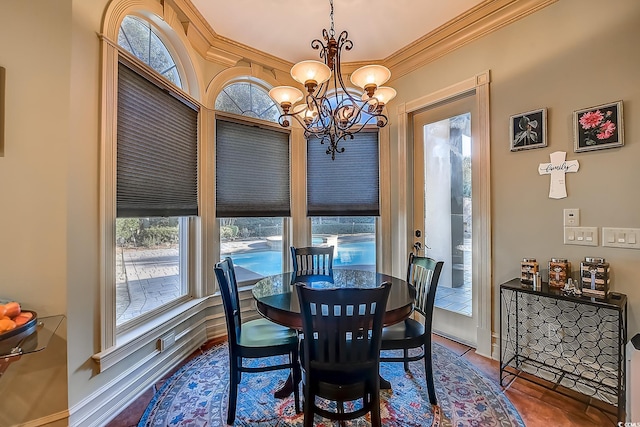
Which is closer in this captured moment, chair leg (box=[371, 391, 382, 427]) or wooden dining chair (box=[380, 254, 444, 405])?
chair leg (box=[371, 391, 382, 427])

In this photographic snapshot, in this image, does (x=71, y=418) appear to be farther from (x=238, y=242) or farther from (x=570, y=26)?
(x=570, y=26)

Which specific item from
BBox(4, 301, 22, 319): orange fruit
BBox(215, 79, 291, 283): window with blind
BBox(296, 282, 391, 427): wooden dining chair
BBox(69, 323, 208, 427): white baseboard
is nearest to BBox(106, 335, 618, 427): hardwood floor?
BBox(69, 323, 208, 427): white baseboard

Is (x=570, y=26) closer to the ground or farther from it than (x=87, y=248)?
farther from it

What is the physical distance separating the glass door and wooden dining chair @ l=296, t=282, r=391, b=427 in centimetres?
171

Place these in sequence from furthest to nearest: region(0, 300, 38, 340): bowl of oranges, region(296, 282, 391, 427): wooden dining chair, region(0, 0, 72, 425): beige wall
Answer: region(0, 0, 72, 425): beige wall, region(296, 282, 391, 427): wooden dining chair, region(0, 300, 38, 340): bowl of oranges

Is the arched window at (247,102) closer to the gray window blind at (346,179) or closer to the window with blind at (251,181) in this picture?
the window with blind at (251,181)

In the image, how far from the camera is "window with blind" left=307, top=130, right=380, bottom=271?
338 centimetres

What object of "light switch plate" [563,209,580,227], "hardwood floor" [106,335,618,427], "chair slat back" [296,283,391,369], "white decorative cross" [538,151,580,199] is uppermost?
"white decorative cross" [538,151,580,199]

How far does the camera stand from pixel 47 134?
1.54 meters

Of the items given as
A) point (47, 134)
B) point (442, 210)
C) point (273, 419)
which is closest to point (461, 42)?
point (442, 210)

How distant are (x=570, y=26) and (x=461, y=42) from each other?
2.70 feet

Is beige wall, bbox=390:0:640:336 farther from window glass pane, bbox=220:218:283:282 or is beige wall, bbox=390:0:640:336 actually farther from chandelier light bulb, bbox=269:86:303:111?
window glass pane, bbox=220:218:283:282

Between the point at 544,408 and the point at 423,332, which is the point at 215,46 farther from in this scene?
the point at 544,408

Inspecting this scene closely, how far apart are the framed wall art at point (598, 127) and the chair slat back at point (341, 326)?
185 centimetres
